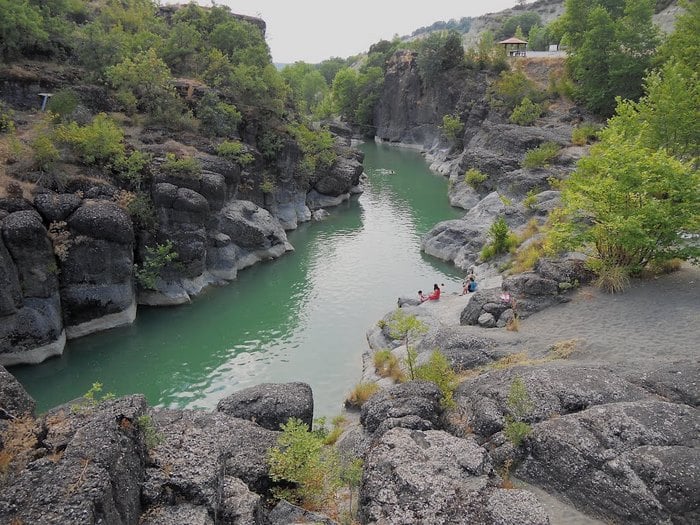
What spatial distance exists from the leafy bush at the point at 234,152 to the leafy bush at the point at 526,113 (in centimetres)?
3525

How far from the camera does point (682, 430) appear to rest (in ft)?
33.2

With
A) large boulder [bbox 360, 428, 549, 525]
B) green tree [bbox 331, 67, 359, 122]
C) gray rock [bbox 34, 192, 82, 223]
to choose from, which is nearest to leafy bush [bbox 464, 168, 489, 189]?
gray rock [bbox 34, 192, 82, 223]

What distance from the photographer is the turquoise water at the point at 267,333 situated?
20109 millimetres

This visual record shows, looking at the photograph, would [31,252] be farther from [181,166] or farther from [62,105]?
[62,105]

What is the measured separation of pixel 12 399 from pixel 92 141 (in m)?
20.2

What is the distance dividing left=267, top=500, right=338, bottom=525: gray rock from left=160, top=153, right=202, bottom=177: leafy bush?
23.3 metres

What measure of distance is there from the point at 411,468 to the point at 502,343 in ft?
25.9

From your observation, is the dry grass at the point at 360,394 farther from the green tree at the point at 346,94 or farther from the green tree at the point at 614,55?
the green tree at the point at 346,94

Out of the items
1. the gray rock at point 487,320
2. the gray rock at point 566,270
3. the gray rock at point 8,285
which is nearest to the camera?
the gray rock at point 487,320

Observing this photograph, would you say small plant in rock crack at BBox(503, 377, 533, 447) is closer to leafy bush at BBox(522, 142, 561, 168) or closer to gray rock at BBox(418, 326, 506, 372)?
gray rock at BBox(418, 326, 506, 372)

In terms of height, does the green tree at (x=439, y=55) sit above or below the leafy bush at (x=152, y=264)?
above

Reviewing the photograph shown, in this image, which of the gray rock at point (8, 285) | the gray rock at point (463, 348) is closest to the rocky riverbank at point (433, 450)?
the gray rock at point (463, 348)

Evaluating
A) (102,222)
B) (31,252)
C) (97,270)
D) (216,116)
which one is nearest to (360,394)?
(97,270)

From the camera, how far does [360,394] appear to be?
57.5ft
